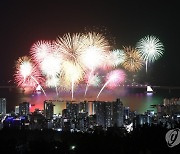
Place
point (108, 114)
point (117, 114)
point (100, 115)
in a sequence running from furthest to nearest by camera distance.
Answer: point (117, 114) → point (108, 114) → point (100, 115)

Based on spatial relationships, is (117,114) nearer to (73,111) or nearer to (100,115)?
(100,115)

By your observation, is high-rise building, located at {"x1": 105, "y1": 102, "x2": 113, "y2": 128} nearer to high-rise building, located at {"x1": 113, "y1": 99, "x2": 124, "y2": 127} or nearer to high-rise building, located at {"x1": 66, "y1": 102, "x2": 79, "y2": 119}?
high-rise building, located at {"x1": 113, "y1": 99, "x2": 124, "y2": 127}

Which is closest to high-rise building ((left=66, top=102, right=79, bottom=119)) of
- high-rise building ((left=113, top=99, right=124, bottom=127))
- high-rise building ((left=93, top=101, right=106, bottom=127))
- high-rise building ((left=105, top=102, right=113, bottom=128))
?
high-rise building ((left=93, top=101, right=106, bottom=127))

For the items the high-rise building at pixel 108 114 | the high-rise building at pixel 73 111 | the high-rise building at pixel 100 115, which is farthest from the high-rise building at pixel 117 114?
the high-rise building at pixel 73 111

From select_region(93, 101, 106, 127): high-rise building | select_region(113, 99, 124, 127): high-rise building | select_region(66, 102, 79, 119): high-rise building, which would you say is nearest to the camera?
select_region(93, 101, 106, 127): high-rise building

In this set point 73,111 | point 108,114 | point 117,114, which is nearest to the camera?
point 108,114

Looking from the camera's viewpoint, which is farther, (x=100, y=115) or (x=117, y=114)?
(x=117, y=114)

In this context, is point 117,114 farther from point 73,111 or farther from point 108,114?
point 73,111

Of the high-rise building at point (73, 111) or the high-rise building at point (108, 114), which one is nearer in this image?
the high-rise building at point (108, 114)

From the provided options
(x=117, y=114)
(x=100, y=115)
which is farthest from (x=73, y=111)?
(x=117, y=114)

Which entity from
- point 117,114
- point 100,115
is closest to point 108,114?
point 100,115

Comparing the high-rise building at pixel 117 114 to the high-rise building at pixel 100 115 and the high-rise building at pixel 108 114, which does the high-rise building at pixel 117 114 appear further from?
the high-rise building at pixel 100 115

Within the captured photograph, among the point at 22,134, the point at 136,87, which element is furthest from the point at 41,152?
the point at 136,87
